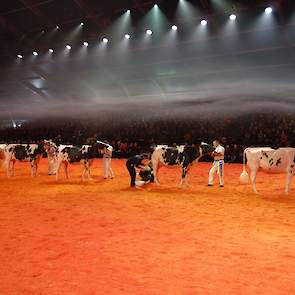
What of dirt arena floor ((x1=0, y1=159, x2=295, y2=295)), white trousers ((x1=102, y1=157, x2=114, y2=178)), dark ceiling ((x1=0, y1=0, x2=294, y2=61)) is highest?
dark ceiling ((x1=0, y1=0, x2=294, y2=61))

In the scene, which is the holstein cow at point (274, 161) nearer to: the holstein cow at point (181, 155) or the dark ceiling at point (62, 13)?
the holstein cow at point (181, 155)

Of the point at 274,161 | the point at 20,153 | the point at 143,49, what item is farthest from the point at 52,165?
the point at 143,49

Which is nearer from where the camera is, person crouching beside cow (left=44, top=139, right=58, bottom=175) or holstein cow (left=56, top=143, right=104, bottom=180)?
holstein cow (left=56, top=143, right=104, bottom=180)

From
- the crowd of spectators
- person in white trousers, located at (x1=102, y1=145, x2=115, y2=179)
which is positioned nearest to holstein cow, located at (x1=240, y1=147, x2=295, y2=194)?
person in white trousers, located at (x1=102, y1=145, x2=115, y2=179)

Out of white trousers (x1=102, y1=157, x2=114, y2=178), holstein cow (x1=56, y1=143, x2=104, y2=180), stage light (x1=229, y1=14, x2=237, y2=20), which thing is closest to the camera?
holstein cow (x1=56, y1=143, x2=104, y2=180)

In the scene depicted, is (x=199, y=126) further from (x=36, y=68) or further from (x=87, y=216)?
(x=87, y=216)

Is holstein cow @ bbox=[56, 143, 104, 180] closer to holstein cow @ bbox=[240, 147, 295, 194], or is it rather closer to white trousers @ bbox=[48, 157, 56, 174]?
white trousers @ bbox=[48, 157, 56, 174]

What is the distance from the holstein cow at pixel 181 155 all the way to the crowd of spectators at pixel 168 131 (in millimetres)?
6623

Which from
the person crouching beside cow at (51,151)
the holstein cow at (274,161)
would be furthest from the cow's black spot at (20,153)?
the holstein cow at (274,161)

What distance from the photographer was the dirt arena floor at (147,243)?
4.23m

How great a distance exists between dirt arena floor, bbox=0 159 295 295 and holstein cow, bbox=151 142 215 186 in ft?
5.60

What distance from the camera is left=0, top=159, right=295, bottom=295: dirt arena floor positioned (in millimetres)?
4227

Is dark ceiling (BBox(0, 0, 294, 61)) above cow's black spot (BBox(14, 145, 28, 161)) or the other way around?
above

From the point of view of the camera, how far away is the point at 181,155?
12.6m
